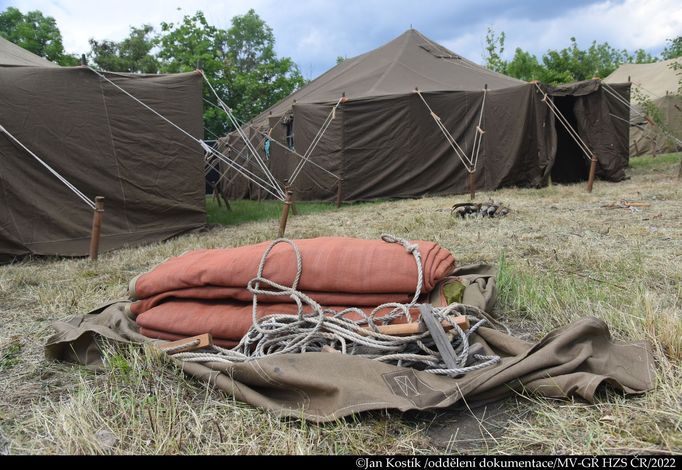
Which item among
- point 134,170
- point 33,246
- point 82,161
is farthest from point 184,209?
point 33,246

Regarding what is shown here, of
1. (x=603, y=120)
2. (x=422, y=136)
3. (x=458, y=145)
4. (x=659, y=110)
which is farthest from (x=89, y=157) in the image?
(x=659, y=110)

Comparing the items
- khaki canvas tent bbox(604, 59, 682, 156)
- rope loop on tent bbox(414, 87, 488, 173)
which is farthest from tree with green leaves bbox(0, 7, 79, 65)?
khaki canvas tent bbox(604, 59, 682, 156)

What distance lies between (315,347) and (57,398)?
90 centimetres

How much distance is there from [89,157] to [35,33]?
80.1 ft

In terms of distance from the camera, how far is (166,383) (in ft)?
5.40

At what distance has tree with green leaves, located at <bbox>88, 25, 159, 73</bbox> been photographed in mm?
25438

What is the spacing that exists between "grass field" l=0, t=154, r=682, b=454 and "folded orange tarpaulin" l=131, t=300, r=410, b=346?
0.20 metres

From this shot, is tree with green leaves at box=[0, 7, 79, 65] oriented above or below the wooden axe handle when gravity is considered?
above

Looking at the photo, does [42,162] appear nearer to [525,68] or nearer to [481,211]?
[481,211]

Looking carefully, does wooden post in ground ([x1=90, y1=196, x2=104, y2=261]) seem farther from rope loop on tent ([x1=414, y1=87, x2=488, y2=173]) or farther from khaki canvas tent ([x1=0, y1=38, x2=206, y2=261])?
rope loop on tent ([x1=414, y1=87, x2=488, y2=173])

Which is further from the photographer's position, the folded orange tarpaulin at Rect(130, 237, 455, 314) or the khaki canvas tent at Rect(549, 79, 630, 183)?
the khaki canvas tent at Rect(549, 79, 630, 183)

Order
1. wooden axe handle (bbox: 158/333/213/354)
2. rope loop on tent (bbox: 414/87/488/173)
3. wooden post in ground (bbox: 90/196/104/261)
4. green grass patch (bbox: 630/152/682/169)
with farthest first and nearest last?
green grass patch (bbox: 630/152/682/169) → rope loop on tent (bbox: 414/87/488/173) → wooden post in ground (bbox: 90/196/104/261) → wooden axe handle (bbox: 158/333/213/354)

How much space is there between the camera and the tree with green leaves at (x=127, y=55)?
25.4 metres

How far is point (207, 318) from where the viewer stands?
6.50ft
